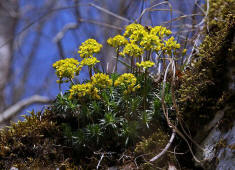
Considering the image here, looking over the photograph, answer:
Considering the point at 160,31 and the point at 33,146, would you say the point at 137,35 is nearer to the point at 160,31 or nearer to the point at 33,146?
the point at 160,31

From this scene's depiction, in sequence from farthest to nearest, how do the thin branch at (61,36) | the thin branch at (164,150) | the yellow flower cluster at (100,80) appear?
the thin branch at (61,36) → the yellow flower cluster at (100,80) → the thin branch at (164,150)

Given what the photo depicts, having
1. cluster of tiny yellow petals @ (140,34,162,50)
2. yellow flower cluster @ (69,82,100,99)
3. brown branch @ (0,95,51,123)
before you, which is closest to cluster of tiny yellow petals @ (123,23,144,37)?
cluster of tiny yellow petals @ (140,34,162,50)

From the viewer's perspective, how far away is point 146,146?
1.53 meters

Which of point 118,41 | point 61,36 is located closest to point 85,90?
point 118,41

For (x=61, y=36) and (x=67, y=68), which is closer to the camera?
(x=67, y=68)

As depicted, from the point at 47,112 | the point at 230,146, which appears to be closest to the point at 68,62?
the point at 47,112

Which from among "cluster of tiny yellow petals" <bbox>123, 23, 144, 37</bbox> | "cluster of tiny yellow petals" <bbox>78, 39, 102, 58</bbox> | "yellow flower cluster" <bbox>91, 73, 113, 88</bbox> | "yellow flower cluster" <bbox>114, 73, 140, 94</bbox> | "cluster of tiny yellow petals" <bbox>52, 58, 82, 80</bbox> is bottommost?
"yellow flower cluster" <bbox>114, 73, 140, 94</bbox>

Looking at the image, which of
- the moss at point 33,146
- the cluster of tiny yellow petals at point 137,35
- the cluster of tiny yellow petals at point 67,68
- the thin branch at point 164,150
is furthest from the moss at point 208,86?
the moss at point 33,146

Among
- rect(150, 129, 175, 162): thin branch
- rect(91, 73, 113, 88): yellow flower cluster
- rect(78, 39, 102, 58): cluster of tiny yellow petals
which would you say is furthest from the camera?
rect(78, 39, 102, 58): cluster of tiny yellow petals

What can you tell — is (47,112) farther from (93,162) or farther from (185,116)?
(185,116)

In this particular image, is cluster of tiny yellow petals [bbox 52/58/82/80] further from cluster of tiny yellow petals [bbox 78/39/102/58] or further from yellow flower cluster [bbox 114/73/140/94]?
yellow flower cluster [bbox 114/73/140/94]

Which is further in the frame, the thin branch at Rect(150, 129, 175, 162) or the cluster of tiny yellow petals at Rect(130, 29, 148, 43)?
the cluster of tiny yellow petals at Rect(130, 29, 148, 43)

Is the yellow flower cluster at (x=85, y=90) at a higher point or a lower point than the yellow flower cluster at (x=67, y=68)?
lower

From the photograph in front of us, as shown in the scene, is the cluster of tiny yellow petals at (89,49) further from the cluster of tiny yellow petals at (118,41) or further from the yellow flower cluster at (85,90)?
the yellow flower cluster at (85,90)
